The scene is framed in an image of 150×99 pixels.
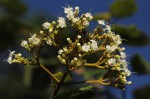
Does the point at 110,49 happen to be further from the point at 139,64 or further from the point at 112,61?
the point at 139,64

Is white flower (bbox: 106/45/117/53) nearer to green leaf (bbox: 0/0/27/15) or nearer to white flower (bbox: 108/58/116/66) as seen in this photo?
white flower (bbox: 108/58/116/66)

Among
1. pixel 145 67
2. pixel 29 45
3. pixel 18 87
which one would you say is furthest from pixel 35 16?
pixel 29 45

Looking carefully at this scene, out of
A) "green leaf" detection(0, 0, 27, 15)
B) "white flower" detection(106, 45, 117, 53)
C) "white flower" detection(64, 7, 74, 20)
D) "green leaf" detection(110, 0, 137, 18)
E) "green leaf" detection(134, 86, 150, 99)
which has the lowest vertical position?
"green leaf" detection(134, 86, 150, 99)

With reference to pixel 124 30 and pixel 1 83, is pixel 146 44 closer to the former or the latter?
pixel 124 30

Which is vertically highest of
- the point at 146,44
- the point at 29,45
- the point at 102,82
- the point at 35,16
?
the point at 35,16

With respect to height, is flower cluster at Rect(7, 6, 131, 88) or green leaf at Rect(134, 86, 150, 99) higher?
flower cluster at Rect(7, 6, 131, 88)

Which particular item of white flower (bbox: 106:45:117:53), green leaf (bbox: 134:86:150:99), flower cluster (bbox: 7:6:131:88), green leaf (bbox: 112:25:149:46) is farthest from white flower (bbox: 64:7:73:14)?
green leaf (bbox: 112:25:149:46)
